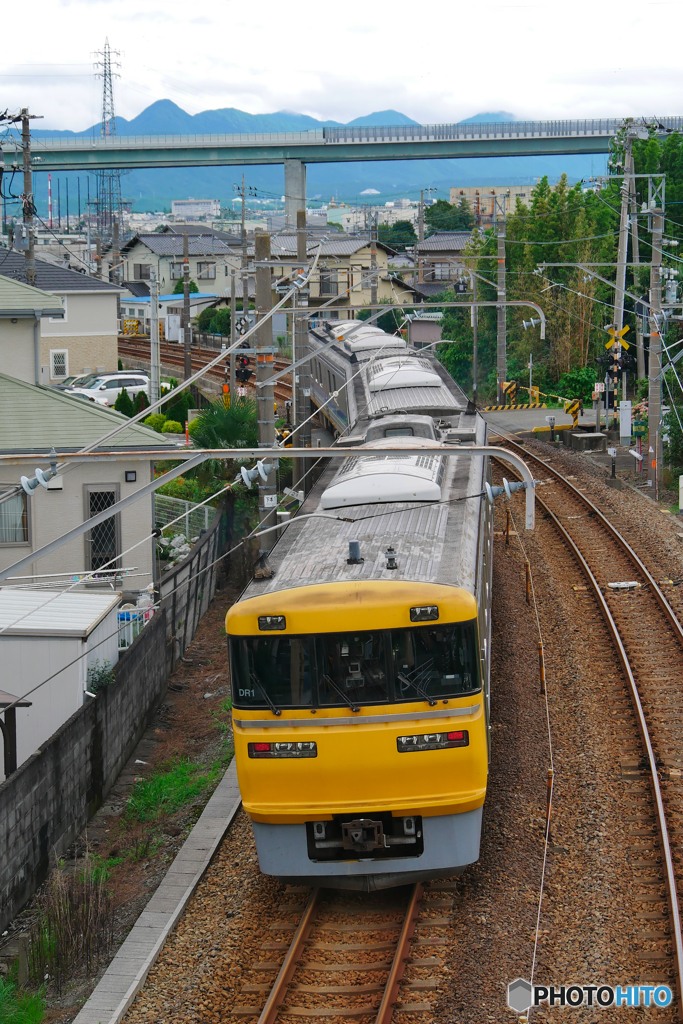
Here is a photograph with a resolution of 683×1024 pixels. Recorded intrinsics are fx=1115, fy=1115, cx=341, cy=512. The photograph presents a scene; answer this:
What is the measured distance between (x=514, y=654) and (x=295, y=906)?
6.58 metres

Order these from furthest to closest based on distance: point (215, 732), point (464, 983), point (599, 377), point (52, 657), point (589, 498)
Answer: point (599, 377) → point (589, 498) → point (215, 732) → point (52, 657) → point (464, 983)

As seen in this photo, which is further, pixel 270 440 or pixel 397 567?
pixel 270 440

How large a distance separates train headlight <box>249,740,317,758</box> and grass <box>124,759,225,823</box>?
3691 mm

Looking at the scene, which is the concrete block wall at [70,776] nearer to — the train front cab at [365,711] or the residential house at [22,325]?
the train front cab at [365,711]

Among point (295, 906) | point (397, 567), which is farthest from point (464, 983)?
point (397, 567)

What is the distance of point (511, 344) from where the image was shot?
196 feet

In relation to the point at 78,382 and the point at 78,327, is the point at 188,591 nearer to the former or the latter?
the point at 78,382

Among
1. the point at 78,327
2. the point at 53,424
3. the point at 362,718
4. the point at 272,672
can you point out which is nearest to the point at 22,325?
the point at 53,424

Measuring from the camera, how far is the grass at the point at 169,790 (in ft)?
38.8

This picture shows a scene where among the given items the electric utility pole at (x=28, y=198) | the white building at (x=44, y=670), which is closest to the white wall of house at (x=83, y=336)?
the electric utility pole at (x=28, y=198)

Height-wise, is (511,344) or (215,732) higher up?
(511,344)

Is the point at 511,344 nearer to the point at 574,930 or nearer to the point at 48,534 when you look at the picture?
the point at 48,534

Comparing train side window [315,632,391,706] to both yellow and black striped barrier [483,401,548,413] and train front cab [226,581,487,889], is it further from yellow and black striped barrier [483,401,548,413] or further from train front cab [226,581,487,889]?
yellow and black striped barrier [483,401,548,413]

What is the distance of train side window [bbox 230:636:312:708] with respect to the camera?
8.42m
